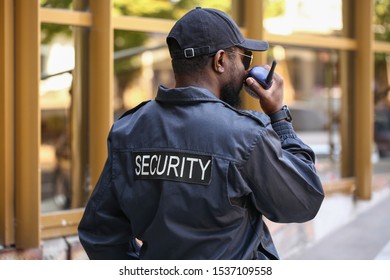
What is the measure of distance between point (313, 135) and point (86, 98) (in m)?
4.68

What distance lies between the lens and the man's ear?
6.65 ft

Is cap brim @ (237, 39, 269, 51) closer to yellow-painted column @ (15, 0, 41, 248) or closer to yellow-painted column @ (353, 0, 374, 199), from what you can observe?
yellow-painted column @ (15, 0, 41, 248)

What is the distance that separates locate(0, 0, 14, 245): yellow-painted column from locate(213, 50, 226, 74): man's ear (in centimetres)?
260

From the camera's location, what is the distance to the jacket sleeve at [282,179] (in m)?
1.91

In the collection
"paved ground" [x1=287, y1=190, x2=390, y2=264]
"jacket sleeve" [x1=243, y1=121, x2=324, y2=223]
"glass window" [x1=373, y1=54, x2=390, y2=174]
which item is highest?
"jacket sleeve" [x1=243, y1=121, x2=324, y2=223]

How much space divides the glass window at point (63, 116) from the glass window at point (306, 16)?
204cm

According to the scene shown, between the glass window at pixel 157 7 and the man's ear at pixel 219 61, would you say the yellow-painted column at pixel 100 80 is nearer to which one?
the glass window at pixel 157 7

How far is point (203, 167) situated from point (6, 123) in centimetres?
275

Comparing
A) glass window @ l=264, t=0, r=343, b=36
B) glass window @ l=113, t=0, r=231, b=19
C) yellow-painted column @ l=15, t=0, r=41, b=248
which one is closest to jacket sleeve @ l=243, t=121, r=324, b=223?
yellow-painted column @ l=15, t=0, r=41, b=248

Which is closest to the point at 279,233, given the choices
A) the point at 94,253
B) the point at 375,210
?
the point at 375,210

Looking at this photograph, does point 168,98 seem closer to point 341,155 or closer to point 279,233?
point 279,233

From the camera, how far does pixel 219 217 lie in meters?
1.90

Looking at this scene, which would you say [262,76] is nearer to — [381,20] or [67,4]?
[67,4]

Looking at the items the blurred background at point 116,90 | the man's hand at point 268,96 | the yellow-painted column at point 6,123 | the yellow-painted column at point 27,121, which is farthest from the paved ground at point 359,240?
the man's hand at point 268,96
